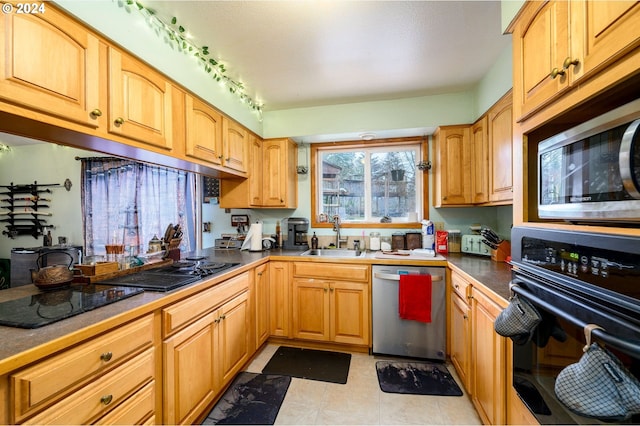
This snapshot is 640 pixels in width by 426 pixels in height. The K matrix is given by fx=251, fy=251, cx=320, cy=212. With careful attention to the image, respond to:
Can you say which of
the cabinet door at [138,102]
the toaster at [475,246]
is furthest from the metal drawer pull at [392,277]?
the cabinet door at [138,102]

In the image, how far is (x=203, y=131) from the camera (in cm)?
197

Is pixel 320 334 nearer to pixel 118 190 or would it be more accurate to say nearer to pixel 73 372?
pixel 73 372

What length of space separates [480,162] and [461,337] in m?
1.47

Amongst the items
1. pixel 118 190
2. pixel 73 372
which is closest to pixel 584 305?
pixel 73 372

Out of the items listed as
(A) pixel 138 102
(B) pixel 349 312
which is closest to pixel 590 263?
(B) pixel 349 312

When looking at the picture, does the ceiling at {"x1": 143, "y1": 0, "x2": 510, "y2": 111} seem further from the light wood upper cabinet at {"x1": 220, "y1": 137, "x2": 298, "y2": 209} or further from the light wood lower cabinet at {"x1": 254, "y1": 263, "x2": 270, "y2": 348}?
the light wood lower cabinet at {"x1": 254, "y1": 263, "x2": 270, "y2": 348}

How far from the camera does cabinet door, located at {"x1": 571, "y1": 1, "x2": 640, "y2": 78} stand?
623mm

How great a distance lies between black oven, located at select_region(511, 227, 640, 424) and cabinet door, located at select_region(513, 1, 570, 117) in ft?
1.66

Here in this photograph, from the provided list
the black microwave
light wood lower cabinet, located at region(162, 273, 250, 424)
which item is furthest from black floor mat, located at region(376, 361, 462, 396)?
the black microwave

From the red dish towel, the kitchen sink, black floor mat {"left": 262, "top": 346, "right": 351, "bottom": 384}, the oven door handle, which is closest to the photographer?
the oven door handle

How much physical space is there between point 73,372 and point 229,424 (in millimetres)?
1049

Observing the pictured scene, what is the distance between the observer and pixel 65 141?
129 cm

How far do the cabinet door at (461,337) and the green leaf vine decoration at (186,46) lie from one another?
8.44ft

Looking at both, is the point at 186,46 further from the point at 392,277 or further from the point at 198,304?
the point at 392,277
